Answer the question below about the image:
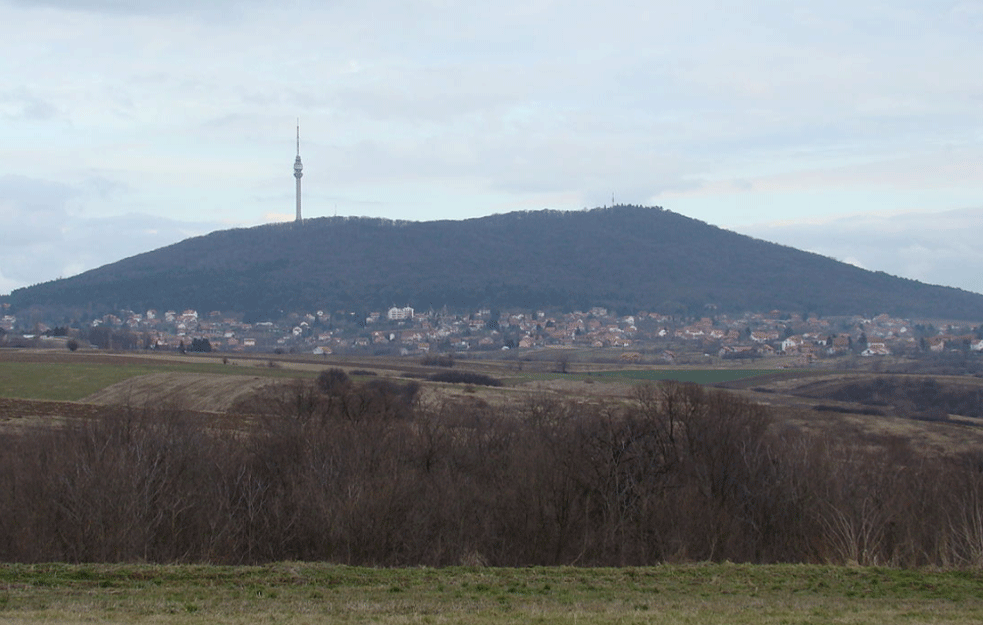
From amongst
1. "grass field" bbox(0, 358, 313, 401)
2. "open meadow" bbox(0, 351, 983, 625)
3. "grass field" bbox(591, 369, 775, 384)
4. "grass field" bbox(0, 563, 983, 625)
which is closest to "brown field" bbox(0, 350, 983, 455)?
"grass field" bbox(0, 358, 313, 401)

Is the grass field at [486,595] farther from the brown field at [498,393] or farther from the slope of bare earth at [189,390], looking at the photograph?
the slope of bare earth at [189,390]

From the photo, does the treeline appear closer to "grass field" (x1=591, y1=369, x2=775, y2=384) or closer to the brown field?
the brown field

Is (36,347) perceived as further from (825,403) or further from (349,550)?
(349,550)

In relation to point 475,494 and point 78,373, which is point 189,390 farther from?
point 475,494

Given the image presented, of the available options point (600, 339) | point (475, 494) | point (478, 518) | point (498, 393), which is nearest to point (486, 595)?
point (478, 518)

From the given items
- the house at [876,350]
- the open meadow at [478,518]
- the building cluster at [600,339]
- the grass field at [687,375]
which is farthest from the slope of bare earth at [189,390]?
the house at [876,350]

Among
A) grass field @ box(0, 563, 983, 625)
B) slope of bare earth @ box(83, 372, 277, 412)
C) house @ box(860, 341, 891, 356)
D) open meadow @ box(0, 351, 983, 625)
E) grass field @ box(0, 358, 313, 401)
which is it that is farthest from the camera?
A: house @ box(860, 341, 891, 356)
